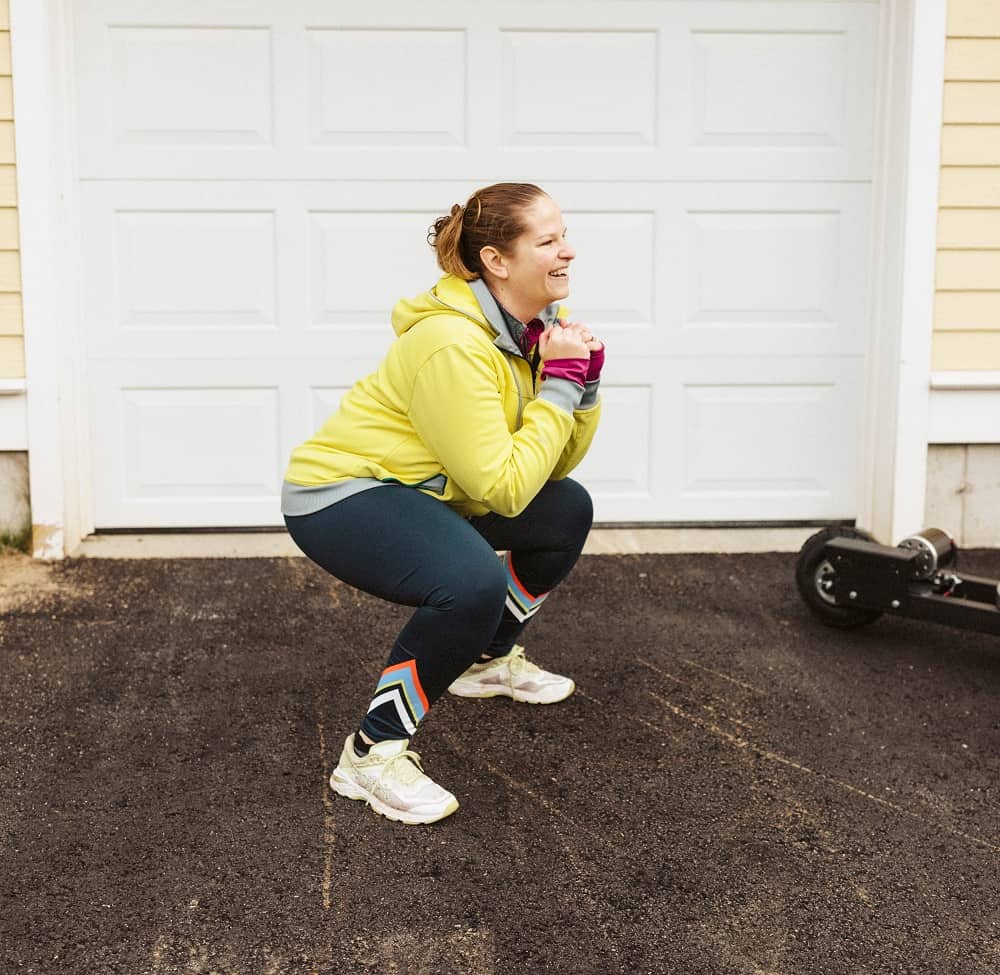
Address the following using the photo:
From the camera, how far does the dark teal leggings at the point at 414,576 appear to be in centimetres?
314

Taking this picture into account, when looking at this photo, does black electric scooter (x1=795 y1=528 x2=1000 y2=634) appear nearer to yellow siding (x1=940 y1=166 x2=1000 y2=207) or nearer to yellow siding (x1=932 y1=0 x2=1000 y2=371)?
yellow siding (x1=932 y1=0 x2=1000 y2=371)

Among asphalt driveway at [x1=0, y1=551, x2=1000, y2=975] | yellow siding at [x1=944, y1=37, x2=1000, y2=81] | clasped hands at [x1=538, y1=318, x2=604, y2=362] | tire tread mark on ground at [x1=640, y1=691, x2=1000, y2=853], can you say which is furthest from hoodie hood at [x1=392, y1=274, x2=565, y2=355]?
yellow siding at [x1=944, y1=37, x2=1000, y2=81]

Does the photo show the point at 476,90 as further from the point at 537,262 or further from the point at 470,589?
the point at 470,589

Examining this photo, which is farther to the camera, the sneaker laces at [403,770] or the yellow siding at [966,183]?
the yellow siding at [966,183]

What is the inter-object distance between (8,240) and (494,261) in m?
2.62

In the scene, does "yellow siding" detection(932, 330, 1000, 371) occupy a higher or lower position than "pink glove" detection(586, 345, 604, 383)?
lower

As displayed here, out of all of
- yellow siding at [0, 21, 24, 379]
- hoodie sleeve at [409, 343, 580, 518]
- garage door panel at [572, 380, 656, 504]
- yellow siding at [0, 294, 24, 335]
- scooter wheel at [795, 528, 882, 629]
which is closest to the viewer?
hoodie sleeve at [409, 343, 580, 518]

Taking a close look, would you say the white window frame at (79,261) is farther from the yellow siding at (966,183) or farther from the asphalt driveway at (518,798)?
Result: the asphalt driveway at (518,798)

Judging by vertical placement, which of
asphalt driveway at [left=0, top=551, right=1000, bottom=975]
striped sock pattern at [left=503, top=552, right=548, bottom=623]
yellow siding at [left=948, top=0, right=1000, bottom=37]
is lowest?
asphalt driveway at [left=0, top=551, right=1000, bottom=975]

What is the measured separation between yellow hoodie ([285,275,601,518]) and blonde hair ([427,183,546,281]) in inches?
2.0

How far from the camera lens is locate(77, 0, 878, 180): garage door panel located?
17.5ft

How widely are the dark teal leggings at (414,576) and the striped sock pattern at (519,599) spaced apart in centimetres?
44

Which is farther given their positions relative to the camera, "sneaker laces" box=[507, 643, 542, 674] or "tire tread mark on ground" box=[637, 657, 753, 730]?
"sneaker laces" box=[507, 643, 542, 674]

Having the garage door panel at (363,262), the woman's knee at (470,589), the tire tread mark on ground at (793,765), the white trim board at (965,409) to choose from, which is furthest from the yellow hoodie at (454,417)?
the white trim board at (965,409)
